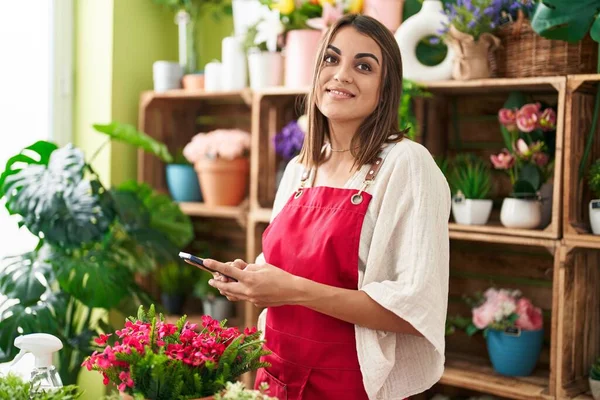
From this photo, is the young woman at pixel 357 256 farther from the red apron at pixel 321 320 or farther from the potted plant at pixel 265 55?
the potted plant at pixel 265 55

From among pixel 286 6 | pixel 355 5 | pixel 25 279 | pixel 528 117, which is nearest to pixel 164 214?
pixel 25 279

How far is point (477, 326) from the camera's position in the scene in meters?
2.53

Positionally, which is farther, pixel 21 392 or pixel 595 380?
pixel 595 380

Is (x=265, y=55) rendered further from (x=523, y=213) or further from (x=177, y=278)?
(x=523, y=213)

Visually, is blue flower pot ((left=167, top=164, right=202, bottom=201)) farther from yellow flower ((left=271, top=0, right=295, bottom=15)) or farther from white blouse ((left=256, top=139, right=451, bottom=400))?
white blouse ((left=256, top=139, right=451, bottom=400))

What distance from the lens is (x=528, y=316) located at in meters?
2.49

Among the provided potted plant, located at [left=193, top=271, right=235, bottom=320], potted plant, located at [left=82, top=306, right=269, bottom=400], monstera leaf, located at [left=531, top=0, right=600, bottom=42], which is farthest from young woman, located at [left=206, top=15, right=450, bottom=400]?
potted plant, located at [left=193, top=271, right=235, bottom=320]

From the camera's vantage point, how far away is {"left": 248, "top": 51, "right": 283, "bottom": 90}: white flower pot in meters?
2.97

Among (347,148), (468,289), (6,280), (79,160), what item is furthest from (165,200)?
(347,148)

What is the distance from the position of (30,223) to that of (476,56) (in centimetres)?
166

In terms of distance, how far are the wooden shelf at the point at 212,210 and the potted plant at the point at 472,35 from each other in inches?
42.5

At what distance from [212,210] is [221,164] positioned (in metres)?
0.20

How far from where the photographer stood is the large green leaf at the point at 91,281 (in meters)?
Result: 2.64

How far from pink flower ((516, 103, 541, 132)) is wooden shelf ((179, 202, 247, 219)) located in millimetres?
1198
